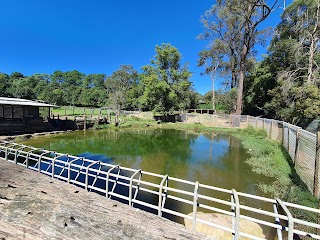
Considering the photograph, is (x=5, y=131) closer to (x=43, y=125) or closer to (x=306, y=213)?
(x=43, y=125)

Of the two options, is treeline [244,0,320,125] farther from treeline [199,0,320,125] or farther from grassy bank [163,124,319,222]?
grassy bank [163,124,319,222]

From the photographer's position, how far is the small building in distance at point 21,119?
14.1m

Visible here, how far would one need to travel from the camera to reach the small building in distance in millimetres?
14133

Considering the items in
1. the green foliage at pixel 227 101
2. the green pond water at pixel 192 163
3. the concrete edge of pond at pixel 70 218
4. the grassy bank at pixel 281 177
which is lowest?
the green pond water at pixel 192 163

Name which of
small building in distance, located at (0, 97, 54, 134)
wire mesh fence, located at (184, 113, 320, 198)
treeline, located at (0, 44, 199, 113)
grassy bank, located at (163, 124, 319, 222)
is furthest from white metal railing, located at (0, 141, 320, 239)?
treeline, located at (0, 44, 199, 113)

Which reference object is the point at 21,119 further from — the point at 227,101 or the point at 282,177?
the point at 227,101

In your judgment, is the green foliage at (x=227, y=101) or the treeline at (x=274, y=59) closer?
the treeline at (x=274, y=59)

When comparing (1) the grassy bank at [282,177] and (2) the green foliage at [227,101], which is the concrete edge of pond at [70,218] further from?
(2) the green foliage at [227,101]

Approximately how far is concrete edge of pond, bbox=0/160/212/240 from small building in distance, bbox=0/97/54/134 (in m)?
14.4

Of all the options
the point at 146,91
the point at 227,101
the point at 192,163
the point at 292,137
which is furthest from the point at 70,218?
the point at 227,101

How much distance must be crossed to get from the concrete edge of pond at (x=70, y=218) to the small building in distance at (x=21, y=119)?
47.4 ft

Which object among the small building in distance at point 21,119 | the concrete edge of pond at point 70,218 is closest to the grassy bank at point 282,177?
the concrete edge of pond at point 70,218

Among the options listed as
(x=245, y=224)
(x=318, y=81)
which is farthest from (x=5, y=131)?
(x=318, y=81)

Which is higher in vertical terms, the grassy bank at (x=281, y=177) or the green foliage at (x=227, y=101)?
the green foliage at (x=227, y=101)
